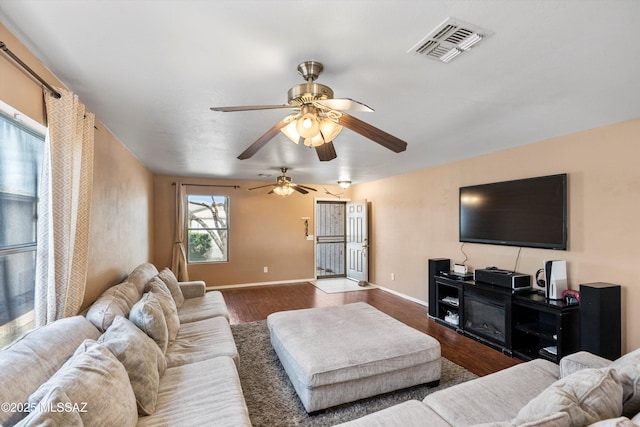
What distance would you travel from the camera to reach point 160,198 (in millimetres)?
5840

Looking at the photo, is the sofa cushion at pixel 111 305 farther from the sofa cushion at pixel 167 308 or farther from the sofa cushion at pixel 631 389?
the sofa cushion at pixel 631 389

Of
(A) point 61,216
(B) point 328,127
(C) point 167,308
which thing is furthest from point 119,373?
(B) point 328,127

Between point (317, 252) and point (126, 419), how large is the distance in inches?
244

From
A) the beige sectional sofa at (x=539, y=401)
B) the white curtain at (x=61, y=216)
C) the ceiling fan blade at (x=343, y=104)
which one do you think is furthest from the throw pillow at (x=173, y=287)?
the ceiling fan blade at (x=343, y=104)

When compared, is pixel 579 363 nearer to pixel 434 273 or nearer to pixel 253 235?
pixel 434 273

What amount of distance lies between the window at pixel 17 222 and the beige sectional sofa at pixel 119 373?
303mm

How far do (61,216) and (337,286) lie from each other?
5.40 m

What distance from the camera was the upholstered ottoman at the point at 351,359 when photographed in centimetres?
215

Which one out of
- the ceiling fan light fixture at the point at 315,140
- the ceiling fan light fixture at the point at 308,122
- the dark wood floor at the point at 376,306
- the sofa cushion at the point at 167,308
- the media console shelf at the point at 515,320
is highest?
the ceiling fan light fixture at the point at 308,122

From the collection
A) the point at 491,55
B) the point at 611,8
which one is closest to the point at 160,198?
the point at 491,55

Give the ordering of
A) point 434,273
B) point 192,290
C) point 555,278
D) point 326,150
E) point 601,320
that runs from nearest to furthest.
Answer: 1. point 326,150
2. point 601,320
3. point 555,278
4. point 192,290
5. point 434,273

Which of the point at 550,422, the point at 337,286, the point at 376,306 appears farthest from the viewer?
the point at 337,286

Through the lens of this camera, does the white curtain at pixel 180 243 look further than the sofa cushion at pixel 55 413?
Yes

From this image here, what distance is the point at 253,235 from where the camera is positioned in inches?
258
